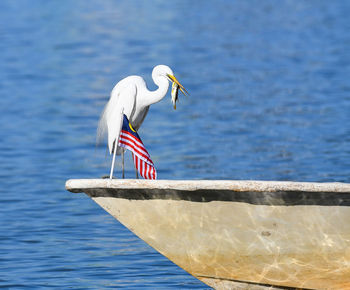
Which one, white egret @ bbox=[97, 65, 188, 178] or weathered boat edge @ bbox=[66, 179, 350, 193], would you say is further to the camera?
white egret @ bbox=[97, 65, 188, 178]

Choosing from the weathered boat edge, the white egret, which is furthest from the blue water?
the weathered boat edge

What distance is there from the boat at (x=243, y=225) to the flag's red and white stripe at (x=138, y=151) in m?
0.52

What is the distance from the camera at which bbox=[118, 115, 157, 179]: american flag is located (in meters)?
8.64

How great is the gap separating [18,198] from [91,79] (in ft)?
36.5

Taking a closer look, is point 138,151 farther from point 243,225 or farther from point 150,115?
point 150,115

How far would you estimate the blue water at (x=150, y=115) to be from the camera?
11953 mm

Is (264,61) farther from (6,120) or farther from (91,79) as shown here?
(6,120)

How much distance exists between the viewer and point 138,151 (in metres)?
8.64

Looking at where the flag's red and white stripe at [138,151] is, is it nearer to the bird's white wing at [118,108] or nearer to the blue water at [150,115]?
the bird's white wing at [118,108]

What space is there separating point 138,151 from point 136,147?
0.04 metres

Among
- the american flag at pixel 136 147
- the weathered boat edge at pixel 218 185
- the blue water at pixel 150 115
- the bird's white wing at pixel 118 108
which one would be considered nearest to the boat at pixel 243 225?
the weathered boat edge at pixel 218 185

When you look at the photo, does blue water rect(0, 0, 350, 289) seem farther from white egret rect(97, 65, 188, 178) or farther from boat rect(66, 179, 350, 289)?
white egret rect(97, 65, 188, 178)

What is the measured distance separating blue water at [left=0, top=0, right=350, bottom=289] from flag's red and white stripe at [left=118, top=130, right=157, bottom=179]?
7.14ft

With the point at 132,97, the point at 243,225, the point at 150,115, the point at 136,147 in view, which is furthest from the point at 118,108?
the point at 150,115
